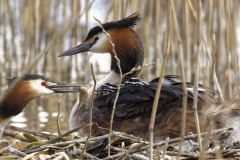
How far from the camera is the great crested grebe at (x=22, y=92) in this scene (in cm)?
449

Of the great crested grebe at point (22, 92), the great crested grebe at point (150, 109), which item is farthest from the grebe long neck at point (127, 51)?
the great crested grebe at point (22, 92)

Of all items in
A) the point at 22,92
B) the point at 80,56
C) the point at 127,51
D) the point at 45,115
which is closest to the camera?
the point at 22,92

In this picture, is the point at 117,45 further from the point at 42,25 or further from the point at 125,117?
the point at 42,25

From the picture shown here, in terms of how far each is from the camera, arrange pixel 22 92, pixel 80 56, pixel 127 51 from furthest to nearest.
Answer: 1. pixel 80 56
2. pixel 127 51
3. pixel 22 92

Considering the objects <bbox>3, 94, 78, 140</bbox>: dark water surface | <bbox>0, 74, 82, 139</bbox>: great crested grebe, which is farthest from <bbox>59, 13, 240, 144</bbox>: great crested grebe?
<bbox>3, 94, 78, 140</bbox>: dark water surface

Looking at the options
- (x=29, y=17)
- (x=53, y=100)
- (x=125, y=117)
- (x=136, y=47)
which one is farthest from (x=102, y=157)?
(x=29, y=17)

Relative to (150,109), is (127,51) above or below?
above

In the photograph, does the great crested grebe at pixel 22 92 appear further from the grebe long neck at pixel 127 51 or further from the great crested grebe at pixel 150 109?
the grebe long neck at pixel 127 51

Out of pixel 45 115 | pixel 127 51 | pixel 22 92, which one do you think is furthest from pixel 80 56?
pixel 22 92

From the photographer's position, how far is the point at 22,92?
4566mm

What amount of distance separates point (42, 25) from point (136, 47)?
10.5 ft

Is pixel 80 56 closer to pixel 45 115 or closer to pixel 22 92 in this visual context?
pixel 45 115

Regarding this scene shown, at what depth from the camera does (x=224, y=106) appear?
4.63 meters

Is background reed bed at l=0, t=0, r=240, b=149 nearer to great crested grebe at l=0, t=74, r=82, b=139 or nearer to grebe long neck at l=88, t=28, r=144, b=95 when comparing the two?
grebe long neck at l=88, t=28, r=144, b=95
